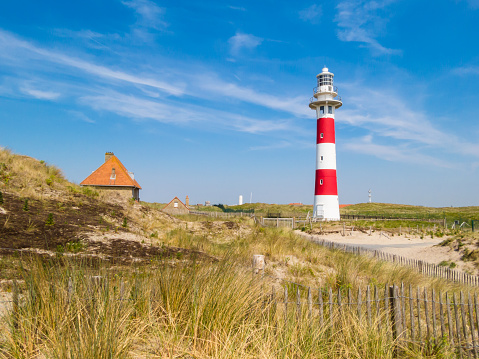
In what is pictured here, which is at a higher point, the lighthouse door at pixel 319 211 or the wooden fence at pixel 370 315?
the lighthouse door at pixel 319 211

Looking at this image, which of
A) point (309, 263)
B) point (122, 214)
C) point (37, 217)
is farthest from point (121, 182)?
point (309, 263)

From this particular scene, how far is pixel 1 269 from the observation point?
754 cm

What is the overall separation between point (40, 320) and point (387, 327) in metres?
4.58

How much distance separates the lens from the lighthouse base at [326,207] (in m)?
34.6

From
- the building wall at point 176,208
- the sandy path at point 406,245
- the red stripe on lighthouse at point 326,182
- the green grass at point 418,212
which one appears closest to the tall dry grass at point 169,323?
the sandy path at point 406,245

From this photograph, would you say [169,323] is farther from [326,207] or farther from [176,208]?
[176,208]

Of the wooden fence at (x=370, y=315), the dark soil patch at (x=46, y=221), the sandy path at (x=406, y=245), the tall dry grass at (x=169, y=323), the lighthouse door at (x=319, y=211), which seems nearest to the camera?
the tall dry grass at (x=169, y=323)

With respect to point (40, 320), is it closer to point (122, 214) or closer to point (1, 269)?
point (1, 269)

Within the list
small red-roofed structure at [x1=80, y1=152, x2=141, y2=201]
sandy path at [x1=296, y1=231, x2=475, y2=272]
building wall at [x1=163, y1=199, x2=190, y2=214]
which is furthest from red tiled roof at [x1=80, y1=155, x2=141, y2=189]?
sandy path at [x1=296, y1=231, x2=475, y2=272]

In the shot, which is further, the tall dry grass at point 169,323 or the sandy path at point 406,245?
the sandy path at point 406,245

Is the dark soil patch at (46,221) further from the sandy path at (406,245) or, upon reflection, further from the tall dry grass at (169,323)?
the sandy path at (406,245)

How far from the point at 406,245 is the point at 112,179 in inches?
1015

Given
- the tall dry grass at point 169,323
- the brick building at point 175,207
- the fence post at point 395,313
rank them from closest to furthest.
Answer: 1. the tall dry grass at point 169,323
2. the fence post at point 395,313
3. the brick building at point 175,207

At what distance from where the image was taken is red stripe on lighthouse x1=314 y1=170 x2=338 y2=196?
3428 cm
